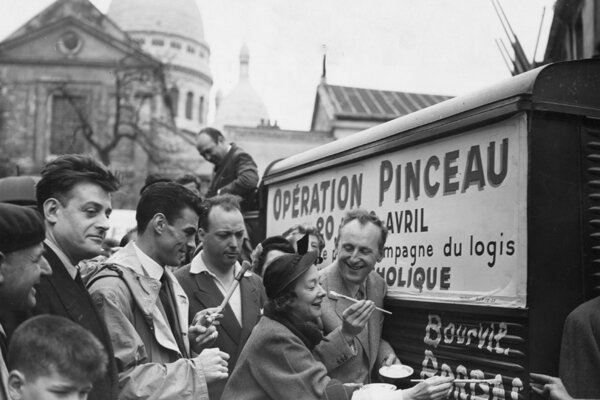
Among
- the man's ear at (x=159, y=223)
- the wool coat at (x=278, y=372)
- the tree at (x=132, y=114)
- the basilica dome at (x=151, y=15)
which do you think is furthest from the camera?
the basilica dome at (x=151, y=15)

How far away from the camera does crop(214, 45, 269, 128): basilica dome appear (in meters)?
61.9

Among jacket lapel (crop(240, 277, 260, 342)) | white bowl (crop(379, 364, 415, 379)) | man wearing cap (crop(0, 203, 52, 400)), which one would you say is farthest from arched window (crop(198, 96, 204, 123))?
man wearing cap (crop(0, 203, 52, 400))

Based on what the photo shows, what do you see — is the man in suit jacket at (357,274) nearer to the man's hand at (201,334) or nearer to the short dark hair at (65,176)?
the man's hand at (201,334)

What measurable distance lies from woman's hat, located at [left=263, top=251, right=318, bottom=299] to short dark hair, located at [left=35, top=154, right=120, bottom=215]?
2.93 ft

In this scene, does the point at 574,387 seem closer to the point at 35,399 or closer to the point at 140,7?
the point at 35,399

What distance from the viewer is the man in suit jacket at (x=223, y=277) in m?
A: 4.66

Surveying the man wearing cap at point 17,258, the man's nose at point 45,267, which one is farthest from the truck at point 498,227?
the man wearing cap at point 17,258

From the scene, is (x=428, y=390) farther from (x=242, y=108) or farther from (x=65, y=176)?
(x=242, y=108)

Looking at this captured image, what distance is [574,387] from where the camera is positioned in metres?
3.77

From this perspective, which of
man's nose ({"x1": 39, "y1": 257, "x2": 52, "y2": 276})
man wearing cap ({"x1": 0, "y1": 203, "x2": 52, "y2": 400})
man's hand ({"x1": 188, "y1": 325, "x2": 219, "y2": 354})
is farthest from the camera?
man's hand ({"x1": 188, "y1": 325, "x2": 219, "y2": 354})

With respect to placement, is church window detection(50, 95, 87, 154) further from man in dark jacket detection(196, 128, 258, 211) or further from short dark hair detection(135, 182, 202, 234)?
short dark hair detection(135, 182, 202, 234)

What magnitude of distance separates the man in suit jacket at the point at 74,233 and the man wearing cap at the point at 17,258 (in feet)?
1.04

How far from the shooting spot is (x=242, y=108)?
210 ft

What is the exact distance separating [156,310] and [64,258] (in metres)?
0.54
